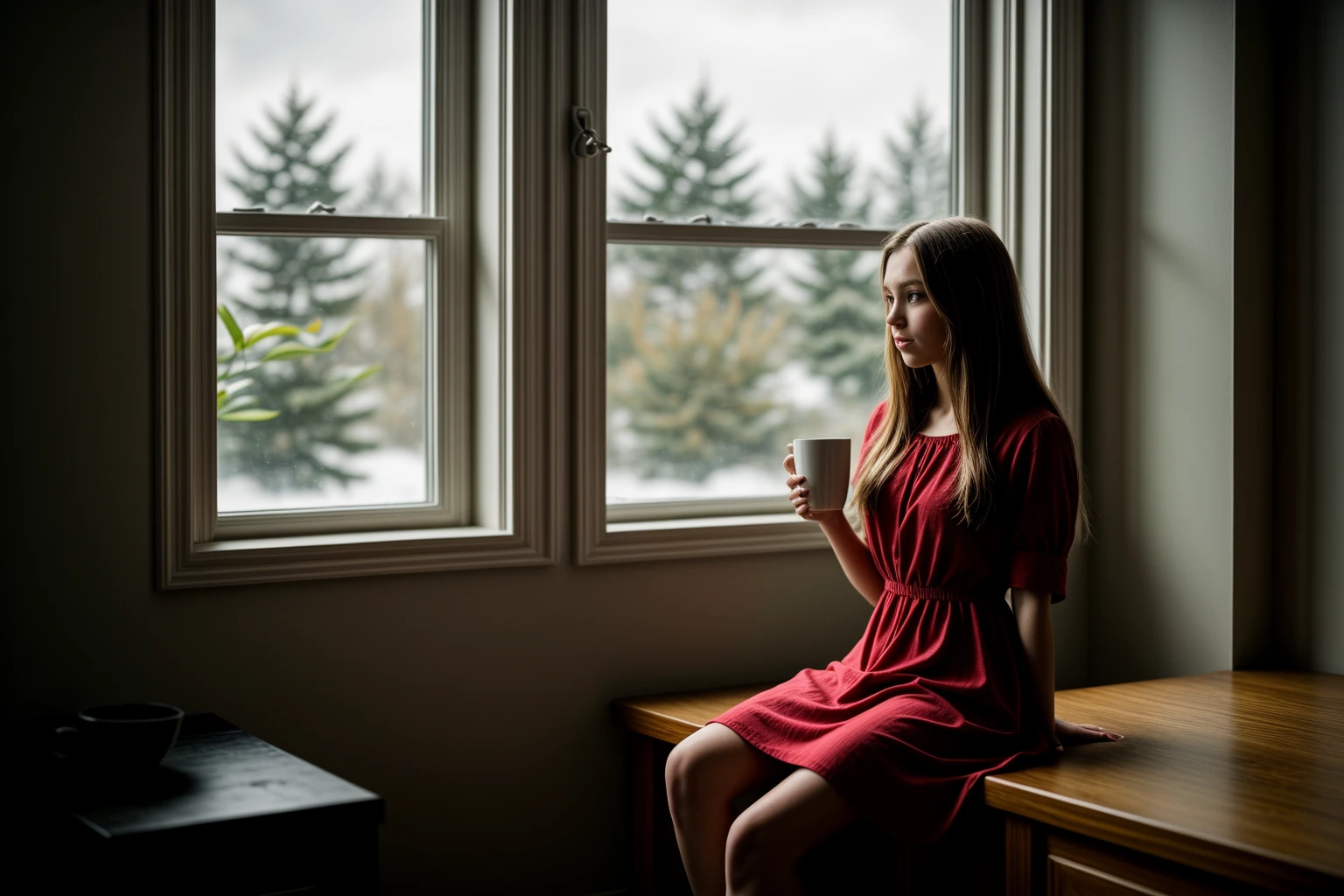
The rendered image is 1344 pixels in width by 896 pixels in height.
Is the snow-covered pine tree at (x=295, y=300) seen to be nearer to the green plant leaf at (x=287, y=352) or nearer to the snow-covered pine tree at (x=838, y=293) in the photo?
the green plant leaf at (x=287, y=352)

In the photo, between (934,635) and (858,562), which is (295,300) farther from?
(934,635)

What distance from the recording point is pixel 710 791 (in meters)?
2.01

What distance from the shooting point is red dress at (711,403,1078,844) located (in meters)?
1.89

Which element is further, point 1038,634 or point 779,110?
point 779,110

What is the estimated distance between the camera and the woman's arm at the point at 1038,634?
1.96 m

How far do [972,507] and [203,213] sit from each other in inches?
57.7

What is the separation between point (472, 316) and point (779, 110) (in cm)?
89

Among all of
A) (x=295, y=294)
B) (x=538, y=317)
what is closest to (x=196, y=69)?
(x=295, y=294)

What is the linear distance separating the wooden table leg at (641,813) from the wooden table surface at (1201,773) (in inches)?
3.0

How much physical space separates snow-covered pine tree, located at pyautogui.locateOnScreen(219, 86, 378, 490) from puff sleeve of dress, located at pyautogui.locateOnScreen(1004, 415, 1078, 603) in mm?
1306

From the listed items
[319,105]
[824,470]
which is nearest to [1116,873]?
[824,470]

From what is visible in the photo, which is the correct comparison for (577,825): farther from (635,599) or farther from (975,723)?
(975,723)

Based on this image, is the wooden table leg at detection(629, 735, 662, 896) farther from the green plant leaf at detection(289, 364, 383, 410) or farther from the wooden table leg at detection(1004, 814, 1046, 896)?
the green plant leaf at detection(289, 364, 383, 410)

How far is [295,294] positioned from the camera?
2443 millimetres
